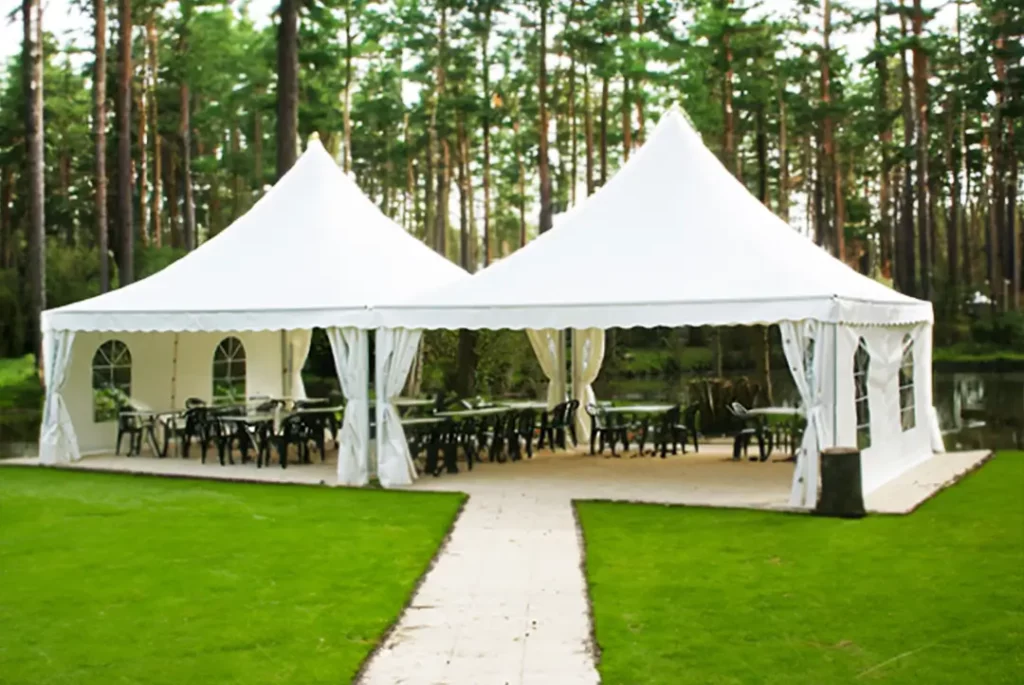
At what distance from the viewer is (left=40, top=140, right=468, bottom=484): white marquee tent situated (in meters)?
12.5

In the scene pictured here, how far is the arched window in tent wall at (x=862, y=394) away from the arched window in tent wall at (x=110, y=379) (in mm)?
9482

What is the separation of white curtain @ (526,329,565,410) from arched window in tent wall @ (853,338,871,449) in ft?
16.0

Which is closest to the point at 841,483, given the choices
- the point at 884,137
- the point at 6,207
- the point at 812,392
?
the point at 812,392

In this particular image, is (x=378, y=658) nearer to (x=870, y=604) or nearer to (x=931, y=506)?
(x=870, y=604)

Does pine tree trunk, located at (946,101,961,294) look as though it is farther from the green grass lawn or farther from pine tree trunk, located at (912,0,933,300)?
the green grass lawn

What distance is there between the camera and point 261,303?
43.6ft

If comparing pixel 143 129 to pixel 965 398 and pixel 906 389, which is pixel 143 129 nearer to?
pixel 965 398

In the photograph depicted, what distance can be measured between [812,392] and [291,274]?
21.0ft

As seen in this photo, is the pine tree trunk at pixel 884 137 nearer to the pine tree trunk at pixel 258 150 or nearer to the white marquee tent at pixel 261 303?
the white marquee tent at pixel 261 303

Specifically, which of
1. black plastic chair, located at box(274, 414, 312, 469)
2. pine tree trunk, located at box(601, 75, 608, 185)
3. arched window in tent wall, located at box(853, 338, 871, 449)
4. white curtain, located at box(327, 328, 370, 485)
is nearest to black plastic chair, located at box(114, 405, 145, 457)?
black plastic chair, located at box(274, 414, 312, 469)

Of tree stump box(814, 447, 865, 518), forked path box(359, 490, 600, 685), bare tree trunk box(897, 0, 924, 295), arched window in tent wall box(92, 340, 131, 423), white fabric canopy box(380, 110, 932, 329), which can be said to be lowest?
forked path box(359, 490, 600, 685)

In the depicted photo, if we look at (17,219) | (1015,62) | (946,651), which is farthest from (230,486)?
(17,219)

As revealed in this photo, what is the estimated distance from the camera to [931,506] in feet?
34.0

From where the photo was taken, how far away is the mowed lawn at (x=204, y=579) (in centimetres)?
557
